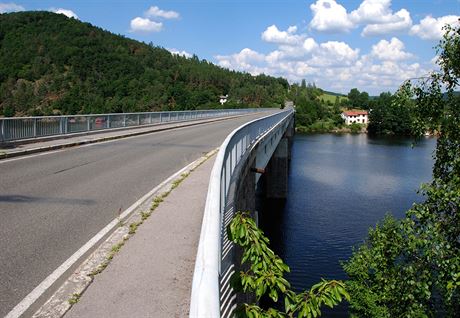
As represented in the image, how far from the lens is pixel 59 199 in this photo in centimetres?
884

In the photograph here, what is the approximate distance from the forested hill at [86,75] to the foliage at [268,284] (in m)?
84.7

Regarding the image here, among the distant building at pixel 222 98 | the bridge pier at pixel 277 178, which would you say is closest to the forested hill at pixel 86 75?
the distant building at pixel 222 98

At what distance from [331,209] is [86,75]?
113 meters

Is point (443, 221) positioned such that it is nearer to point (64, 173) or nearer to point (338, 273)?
point (64, 173)

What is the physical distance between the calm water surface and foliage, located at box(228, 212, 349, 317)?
50.6 ft

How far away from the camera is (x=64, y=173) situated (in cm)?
1184

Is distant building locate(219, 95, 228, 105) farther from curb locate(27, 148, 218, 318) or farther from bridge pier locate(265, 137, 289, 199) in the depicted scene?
curb locate(27, 148, 218, 318)

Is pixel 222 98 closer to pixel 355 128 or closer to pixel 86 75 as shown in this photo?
pixel 355 128

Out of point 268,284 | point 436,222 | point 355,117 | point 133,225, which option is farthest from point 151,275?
point 355,117

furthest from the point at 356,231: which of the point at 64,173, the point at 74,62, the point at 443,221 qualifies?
the point at 74,62

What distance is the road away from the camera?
214 inches

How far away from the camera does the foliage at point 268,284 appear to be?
4.02 metres

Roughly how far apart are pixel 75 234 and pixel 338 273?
16650 mm

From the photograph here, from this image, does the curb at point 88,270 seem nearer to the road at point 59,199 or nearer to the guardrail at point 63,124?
the road at point 59,199
